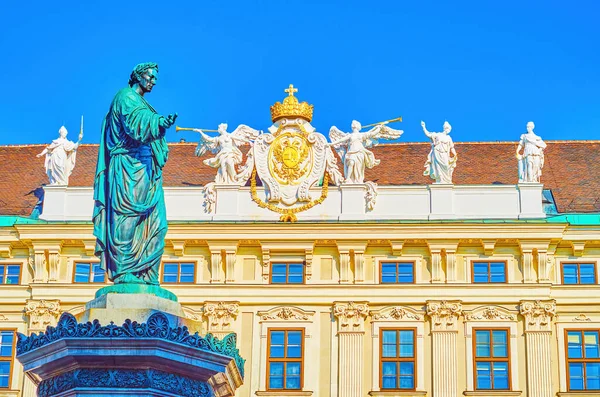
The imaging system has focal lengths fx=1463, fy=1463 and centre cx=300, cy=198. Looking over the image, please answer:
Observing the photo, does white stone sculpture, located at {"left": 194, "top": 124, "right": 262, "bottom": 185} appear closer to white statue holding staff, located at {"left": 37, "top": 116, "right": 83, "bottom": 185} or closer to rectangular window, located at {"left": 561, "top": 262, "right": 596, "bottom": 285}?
white statue holding staff, located at {"left": 37, "top": 116, "right": 83, "bottom": 185}

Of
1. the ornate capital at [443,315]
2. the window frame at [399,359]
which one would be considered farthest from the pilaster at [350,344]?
the ornate capital at [443,315]

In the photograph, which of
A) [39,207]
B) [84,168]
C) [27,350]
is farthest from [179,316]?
[84,168]

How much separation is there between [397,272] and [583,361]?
5.37 metres

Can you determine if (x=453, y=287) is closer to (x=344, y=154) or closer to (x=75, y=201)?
(x=344, y=154)

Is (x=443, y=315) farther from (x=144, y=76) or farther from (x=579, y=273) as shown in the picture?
(x=144, y=76)

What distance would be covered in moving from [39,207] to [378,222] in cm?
951

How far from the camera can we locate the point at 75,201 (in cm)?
4016

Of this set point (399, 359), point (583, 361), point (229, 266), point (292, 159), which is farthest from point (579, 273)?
point (229, 266)

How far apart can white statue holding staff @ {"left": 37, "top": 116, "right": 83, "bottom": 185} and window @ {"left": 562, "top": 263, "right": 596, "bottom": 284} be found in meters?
13.8

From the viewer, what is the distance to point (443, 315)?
1511 inches

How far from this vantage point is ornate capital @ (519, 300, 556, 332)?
38.3 meters

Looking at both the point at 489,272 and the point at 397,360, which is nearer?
the point at 397,360

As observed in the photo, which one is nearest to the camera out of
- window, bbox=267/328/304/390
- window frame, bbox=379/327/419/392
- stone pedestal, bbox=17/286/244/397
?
stone pedestal, bbox=17/286/244/397

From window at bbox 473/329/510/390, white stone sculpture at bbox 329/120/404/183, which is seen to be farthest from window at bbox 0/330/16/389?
window at bbox 473/329/510/390
